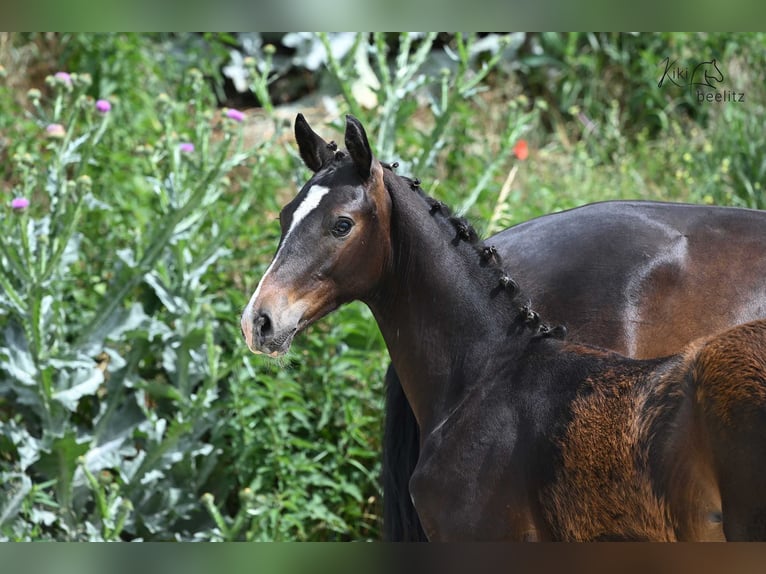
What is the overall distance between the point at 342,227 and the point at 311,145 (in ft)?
1.00

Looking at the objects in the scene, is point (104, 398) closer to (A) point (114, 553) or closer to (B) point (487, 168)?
(B) point (487, 168)

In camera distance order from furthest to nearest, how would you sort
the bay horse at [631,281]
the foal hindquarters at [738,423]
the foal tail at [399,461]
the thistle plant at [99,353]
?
the thistle plant at [99,353], the foal tail at [399,461], the bay horse at [631,281], the foal hindquarters at [738,423]

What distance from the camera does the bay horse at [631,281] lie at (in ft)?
8.75

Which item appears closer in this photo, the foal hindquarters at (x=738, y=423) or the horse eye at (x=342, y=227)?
the foal hindquarters at (x=738, y=423)

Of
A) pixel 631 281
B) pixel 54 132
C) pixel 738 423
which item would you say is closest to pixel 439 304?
pixel 631 281

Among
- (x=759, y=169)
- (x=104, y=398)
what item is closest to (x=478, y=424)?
(x=104, y=398)

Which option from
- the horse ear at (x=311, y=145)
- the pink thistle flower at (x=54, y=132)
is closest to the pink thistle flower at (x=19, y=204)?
the pink thistle flower at (x=54, y=132)

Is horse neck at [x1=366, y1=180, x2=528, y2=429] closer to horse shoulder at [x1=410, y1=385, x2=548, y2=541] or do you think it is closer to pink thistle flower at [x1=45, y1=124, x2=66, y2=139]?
horse shoulder at [x1=410, y1=385, x2=548, y2=541]

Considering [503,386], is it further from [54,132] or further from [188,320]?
[54,132]

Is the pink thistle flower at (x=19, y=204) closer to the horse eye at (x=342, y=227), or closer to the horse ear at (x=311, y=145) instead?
the horse ear at (x=311, y=145)

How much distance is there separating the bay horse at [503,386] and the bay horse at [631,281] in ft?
0.31

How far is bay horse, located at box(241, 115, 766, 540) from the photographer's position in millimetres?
1497

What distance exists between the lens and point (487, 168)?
4523 mm

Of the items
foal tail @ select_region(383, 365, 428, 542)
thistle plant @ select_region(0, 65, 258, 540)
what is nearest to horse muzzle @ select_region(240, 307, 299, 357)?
foal tail @ select_region(383, 365, 428, 542)
